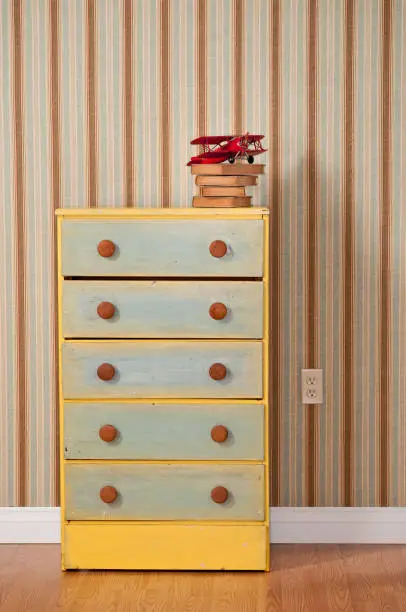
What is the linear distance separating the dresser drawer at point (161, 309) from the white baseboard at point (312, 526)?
2.45ft

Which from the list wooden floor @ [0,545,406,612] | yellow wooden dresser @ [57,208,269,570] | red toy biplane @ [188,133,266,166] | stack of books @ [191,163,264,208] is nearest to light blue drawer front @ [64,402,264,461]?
yellow wooden dresser @ [57,208,269,570]

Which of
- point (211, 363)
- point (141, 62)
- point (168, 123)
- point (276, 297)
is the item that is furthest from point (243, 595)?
point (141, 62)

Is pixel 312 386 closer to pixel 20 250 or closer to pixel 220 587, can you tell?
pixel 220 587

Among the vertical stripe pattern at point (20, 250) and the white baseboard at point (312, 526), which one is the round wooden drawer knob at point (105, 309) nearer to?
the vertical stripe pattern at point (20, 250)

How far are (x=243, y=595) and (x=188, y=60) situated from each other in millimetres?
1658

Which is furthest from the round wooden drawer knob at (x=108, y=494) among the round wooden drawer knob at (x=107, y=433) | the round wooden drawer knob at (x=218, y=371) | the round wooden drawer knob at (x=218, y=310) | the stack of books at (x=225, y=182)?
the stack of books at (x=225, y=182)

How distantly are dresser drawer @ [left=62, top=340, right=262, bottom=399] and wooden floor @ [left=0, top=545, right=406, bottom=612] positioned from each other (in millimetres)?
534

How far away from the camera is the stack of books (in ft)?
8.86

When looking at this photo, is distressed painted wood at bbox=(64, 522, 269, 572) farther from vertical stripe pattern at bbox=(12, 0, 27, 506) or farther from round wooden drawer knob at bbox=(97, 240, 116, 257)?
round wooden drawer knob at bbox=(97, 240, 116, 257)

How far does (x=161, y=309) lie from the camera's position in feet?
8.80

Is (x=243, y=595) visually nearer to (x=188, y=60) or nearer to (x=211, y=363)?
(x=211, y=363)

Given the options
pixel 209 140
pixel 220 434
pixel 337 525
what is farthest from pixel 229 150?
pixel 337 525

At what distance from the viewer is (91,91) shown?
3.04m

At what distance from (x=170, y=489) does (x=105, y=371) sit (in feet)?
1.29
